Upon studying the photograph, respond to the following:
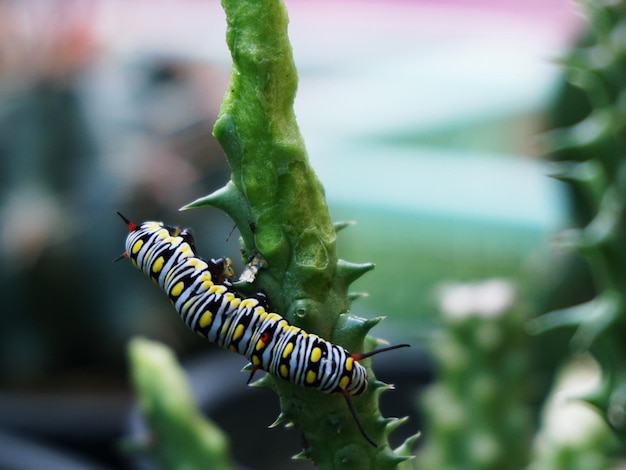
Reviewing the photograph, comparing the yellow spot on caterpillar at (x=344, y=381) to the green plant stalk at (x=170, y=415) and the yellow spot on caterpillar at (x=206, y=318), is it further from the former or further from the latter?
the green plant stalk at (x=170, y=415)

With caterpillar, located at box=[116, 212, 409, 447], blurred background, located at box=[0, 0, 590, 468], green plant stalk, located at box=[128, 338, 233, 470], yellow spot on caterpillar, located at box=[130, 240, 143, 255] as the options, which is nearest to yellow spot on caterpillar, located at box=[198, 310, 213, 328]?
caterpillar, located at box=[116, 212, 409, 447]

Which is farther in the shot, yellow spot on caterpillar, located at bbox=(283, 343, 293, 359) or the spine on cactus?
the spine on cactus

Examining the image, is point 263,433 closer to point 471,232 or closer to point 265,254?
point 471,232

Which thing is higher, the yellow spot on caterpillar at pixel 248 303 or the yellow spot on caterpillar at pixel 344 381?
the yellow spot on caterpillar at pixel 248 303

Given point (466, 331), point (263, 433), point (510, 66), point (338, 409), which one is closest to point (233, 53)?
point (338, 409)

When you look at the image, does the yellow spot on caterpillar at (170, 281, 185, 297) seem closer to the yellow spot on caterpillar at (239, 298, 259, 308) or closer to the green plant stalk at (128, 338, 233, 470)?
the yellow spot on caterpillar at (239, 298, 259, 308)

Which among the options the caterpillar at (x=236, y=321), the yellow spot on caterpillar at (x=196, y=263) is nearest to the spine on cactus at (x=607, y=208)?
the caterpillar at (x=236, y=321)

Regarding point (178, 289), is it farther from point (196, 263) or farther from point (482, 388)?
point (482, 388)
